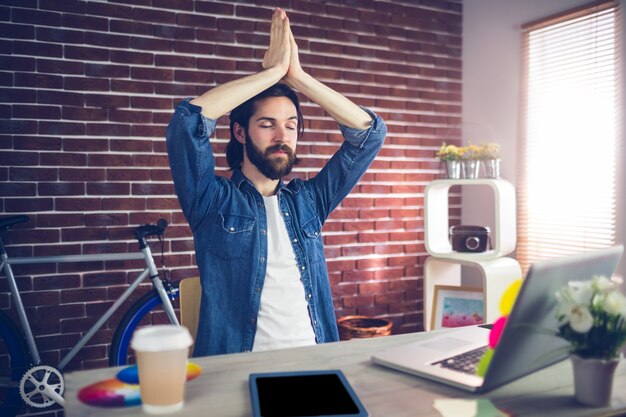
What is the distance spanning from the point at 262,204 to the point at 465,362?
88cm

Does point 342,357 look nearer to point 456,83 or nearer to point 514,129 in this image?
point 514,129

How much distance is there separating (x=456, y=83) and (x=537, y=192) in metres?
0.99

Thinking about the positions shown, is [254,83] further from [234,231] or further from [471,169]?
[471,169]

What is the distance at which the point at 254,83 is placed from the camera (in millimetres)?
1703

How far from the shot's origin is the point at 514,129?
3.44 meters

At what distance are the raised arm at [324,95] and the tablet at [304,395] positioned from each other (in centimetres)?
96

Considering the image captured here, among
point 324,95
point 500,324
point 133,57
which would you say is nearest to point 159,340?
point 500,324

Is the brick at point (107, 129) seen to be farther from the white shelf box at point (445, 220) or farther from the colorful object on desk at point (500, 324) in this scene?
the colorful object on desk at point (500, 324)

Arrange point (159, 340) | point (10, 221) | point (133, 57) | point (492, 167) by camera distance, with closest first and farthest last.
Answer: point (159, 340) → point (10, 221) → point (133, 57) → point (492, 167)

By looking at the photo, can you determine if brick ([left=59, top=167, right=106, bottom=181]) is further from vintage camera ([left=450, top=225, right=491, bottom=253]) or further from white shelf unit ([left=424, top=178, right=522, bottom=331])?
vintage camera ([left=450, top=225, right=491, bottom=253])

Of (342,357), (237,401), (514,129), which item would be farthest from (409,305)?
(237,401)

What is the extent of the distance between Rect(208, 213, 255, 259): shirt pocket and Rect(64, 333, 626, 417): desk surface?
521 millimetres

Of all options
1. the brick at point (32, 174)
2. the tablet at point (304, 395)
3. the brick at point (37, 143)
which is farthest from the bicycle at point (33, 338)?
the tablet at point (304, 395)

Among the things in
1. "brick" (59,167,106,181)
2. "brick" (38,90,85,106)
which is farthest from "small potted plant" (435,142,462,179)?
"brick" (38,90,85,106)
